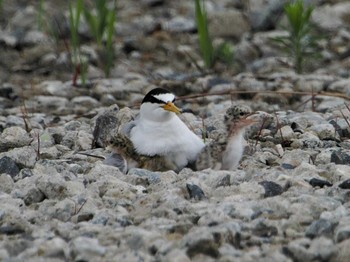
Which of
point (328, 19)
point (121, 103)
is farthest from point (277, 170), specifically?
point (328, 19)

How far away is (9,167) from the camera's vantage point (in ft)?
19.9

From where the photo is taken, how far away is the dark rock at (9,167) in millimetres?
6027

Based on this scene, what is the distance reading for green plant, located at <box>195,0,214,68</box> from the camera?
972cm

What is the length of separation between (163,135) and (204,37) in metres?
3.83

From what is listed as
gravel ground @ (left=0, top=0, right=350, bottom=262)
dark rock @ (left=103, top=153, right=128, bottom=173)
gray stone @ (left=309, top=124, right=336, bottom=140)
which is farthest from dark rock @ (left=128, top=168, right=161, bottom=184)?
gray stone @ (left=309, top=124, right=336, bottom=140)

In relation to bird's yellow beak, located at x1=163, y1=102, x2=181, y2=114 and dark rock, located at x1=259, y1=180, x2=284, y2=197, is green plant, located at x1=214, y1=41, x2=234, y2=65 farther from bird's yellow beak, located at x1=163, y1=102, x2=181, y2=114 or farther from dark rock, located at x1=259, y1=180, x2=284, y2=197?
dark rock, located at x1=259, y1=180, x2=284, y2=197

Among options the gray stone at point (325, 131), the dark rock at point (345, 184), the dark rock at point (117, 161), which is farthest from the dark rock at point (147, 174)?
the gray stone at point (325, 131)

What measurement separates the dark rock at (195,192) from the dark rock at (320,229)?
0.80m

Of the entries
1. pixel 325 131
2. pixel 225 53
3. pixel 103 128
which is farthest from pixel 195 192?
pixel 225 53

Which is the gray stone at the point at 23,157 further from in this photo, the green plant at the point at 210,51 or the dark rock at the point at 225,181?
the green plant at the point at 210,51

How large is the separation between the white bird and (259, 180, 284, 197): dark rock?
880 mm

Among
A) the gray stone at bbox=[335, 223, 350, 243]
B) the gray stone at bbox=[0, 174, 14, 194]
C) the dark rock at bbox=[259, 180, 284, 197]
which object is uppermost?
the gray stone at bbox=[335, 223, 350, 243]

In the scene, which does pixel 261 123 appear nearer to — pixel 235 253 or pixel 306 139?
pixel 306 139

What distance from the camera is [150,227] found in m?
4.88
